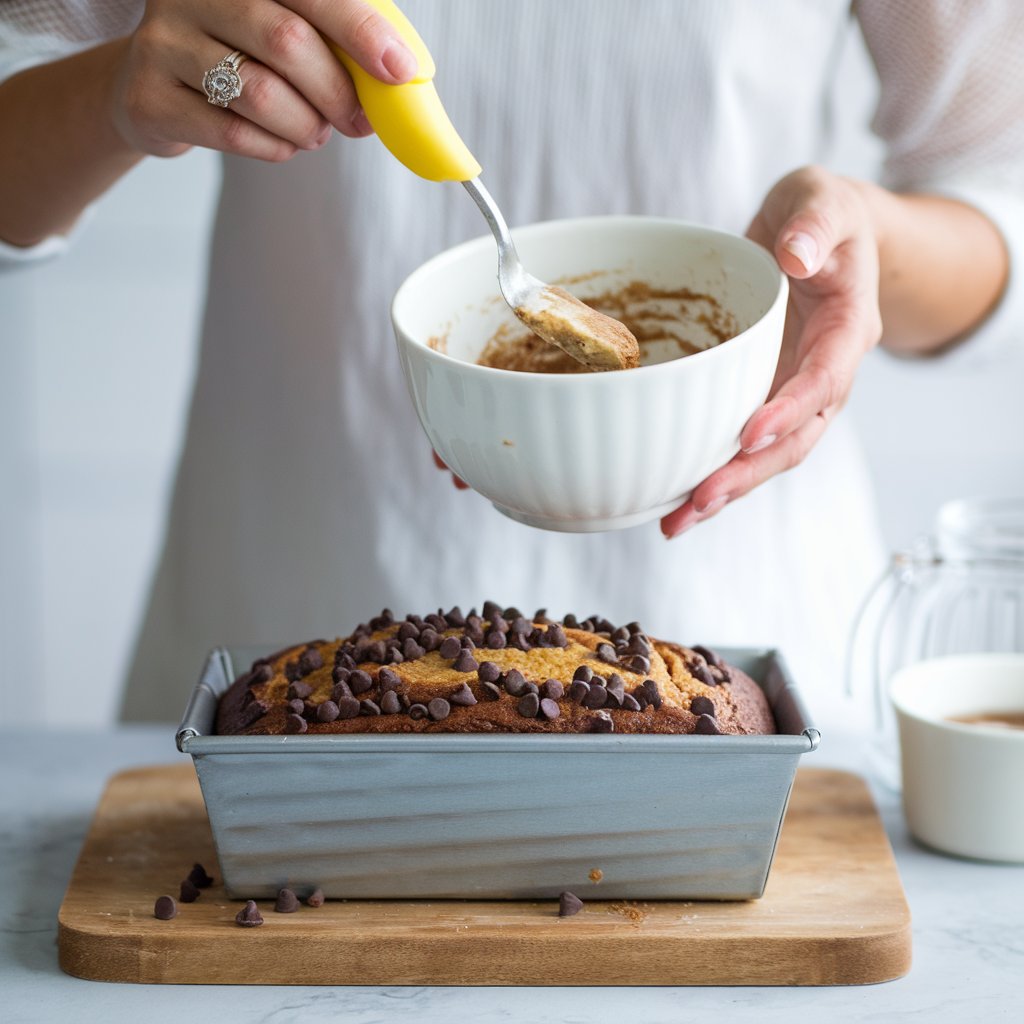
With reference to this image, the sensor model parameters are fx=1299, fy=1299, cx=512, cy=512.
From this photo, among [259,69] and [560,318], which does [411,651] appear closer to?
[560,318]

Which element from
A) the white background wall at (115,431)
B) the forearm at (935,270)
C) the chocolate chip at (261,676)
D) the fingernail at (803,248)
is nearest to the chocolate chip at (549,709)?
the chocolate chip at (261,676)

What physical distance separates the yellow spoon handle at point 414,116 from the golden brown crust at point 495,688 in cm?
32

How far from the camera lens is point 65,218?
3.77ft

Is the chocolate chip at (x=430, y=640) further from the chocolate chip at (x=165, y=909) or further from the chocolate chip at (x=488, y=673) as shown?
the chocolate chip at (x=165, y=909)

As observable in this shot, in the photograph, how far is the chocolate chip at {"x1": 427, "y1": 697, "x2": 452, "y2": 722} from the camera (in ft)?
2.72

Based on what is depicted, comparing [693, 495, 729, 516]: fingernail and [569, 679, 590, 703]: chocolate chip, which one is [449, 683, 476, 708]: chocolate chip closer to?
[569, 679, 590, 703]: chocolate chip

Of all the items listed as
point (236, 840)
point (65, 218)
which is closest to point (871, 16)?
point (65, 218)

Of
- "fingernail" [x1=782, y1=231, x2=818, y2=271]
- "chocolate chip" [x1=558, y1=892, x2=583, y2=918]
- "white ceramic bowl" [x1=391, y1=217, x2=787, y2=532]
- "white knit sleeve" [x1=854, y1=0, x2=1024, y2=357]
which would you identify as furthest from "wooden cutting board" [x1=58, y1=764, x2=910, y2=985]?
"white knit sleeve" [x1=854, y1=0, x2=1024, y2=357]

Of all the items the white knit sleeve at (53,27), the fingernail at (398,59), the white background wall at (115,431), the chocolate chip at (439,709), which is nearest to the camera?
the fingernail at (398,59)

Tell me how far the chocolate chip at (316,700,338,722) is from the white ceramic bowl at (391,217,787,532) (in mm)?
169

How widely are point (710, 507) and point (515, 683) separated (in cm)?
18

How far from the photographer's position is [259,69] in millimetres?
784

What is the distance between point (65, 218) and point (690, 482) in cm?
65

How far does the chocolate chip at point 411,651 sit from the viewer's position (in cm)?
90
